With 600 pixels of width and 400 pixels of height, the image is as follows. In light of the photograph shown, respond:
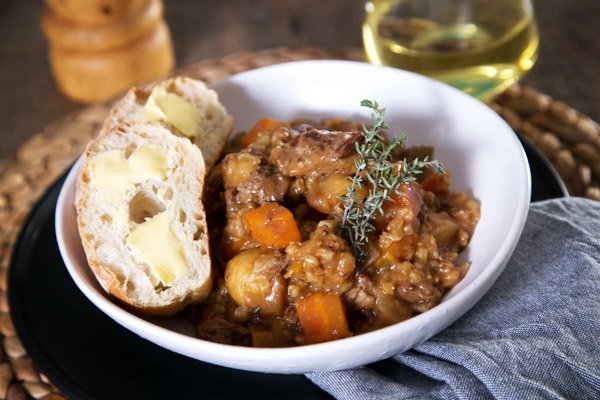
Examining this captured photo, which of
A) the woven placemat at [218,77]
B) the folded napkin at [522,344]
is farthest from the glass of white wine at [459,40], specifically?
the folded napkin at [522,344]

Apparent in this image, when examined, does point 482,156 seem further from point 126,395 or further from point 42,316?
point 42,316

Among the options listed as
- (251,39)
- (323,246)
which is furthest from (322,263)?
(251,39)

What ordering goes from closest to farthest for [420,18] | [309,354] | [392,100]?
[309,354] < [392,100] < [420,18]

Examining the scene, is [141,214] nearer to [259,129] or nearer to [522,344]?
[259,129]

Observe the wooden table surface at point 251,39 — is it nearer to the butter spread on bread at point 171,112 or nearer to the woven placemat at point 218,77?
the woven placemat at point 218,77

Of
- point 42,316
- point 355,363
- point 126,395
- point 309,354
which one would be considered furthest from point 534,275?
point 42,316

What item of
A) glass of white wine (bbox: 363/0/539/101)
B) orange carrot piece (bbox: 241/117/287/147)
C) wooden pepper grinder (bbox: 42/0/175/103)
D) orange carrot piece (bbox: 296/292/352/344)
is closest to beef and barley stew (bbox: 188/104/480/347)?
orange carrot piece (bbox: 296/292/352/344)
